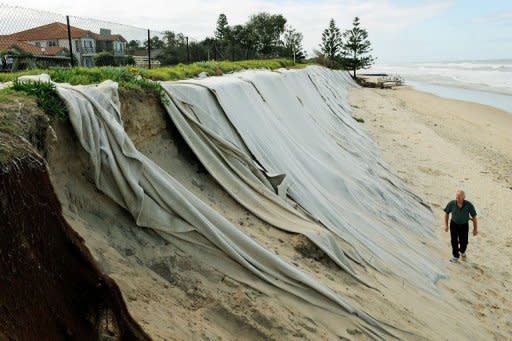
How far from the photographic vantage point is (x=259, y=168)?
641 cm

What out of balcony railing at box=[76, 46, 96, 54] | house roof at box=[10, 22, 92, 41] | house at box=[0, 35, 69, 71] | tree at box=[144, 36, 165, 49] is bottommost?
house at box=[0, 35, 69, 71]

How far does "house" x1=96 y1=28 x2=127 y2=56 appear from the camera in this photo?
13304 mm

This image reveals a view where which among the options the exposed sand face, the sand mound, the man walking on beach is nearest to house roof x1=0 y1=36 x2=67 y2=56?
the sand mound

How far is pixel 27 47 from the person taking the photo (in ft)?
33.9

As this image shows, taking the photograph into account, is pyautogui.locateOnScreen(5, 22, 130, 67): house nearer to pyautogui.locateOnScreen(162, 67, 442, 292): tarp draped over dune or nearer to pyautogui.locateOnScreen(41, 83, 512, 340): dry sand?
pyautogui.locateOnScreen(162, 67, 442, 292): tarp draped over dune

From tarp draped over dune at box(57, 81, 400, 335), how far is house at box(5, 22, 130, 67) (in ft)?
21.2

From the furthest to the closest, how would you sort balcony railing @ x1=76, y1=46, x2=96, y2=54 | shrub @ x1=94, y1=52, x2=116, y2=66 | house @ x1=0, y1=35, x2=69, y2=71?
shrub @ x1=94, y1=52, x2=116, y2=66 < balcony railing @ x1=76, y1=46, x2=96, y2=54 < house @ x1=0, y1=35, x2=69, y2=71

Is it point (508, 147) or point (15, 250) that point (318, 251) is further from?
point (508, 147)

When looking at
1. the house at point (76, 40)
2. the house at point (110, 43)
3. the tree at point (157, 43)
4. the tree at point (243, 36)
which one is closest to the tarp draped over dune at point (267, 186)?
the house at point (76, 40)

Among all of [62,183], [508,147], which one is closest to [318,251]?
[62,183]

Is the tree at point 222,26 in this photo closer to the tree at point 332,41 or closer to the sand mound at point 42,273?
the tree at point 332,41

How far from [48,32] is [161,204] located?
8697 millimetres

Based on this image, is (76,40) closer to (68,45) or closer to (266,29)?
(68,45)

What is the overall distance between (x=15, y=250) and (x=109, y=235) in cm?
143
